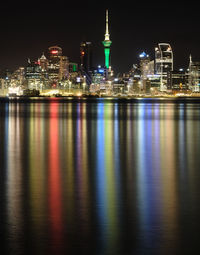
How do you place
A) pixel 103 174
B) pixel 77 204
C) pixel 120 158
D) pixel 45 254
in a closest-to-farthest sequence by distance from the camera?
pixel 45 254, pixel 77 204, pixel 103 174, pixel 120 158

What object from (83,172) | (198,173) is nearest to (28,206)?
(83,172)

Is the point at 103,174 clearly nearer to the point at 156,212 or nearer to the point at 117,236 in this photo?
the point at 156,212

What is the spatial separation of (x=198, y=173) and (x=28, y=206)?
618 cm

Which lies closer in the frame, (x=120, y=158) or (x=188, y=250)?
(x=188, y=250)

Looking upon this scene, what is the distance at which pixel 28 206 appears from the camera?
9719 millimetres

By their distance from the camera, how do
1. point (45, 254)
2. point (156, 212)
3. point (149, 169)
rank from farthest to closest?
1. point (149, 169)
2. point (156, 212)
3. point (45, 254)

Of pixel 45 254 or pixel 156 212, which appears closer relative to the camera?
pixel 45 254

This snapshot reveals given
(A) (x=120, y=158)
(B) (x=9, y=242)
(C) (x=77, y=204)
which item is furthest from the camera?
(A) (x=120, y=158)

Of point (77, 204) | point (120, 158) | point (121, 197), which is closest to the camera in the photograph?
point (77, 204)

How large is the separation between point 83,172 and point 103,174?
2.23 ft

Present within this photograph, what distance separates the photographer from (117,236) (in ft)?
25.2

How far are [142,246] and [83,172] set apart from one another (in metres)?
7.32

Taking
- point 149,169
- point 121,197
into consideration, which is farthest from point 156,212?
point 149,169

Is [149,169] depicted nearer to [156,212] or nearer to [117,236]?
[156,212]
